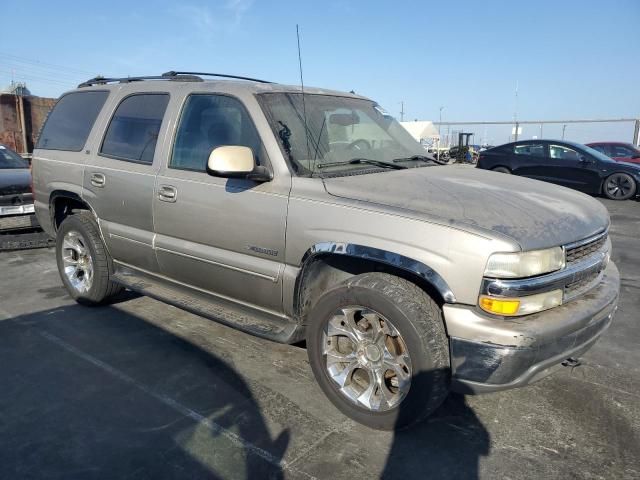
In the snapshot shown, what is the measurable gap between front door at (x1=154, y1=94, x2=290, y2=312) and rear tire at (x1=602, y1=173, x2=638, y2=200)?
37.8 ft

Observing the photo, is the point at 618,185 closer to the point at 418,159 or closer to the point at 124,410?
the point at 418,159

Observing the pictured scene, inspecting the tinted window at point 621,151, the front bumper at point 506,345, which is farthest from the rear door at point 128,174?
the tinted window at point 621,151

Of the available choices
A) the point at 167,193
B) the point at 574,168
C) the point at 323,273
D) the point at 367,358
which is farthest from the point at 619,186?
the point at 167,193

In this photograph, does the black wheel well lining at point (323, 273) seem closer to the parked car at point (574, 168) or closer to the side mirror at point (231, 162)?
the side mirror at point (231, 162)

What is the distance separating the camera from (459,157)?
697 centimetres

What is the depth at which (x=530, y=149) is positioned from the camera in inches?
509

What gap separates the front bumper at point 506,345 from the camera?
2.38m

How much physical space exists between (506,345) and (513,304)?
20 centimetres

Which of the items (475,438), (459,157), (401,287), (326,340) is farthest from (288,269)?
(459,157)

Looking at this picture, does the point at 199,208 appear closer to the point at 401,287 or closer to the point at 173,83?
the point at 173,83

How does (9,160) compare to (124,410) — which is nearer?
(124,410)

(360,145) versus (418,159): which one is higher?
(360,145)

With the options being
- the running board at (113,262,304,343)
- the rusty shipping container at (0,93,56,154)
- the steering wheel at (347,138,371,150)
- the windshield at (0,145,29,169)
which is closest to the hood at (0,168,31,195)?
the windshield at (0,145,29,169)

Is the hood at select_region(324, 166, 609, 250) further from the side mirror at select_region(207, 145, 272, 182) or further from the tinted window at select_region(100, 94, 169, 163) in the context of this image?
the tinted window at select_region(100, 94, 169, 163)
